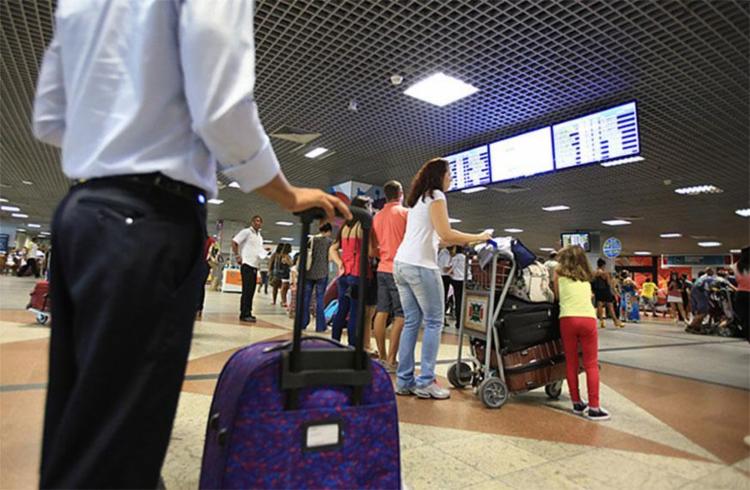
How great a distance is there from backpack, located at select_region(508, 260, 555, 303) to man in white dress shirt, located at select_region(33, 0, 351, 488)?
258 centimetres

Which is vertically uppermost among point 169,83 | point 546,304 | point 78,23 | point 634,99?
point 634,99

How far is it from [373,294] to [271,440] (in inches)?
125

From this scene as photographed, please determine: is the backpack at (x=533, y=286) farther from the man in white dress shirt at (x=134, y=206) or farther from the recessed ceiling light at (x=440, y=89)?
the recessed ceiling light at (x=440, y=89)

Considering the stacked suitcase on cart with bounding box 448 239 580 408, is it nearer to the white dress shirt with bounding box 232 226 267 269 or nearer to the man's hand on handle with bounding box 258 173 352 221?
the man's hand on handle with bounding box 258 173 352 221

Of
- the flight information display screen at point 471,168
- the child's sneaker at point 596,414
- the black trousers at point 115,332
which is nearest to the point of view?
the black trousers at point 115,332

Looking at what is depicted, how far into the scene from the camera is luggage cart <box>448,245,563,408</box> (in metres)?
2.87

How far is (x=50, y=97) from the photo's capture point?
100 cm

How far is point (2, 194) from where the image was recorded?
52.4 feet

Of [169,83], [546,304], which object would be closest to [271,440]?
[169,83]

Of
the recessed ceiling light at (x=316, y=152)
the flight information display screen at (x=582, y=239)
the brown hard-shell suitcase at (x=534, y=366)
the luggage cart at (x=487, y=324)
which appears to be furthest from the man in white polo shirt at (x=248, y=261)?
the flight information display screen at (x=582, y=239)

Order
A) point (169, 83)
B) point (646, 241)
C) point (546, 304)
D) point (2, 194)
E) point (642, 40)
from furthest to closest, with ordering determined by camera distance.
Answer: point (646, 241)
point (2, 194)
point (642, 40)
point (546, 304)
point (169, 83)

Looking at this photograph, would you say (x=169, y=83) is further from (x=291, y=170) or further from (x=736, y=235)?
(x=736, y=235)

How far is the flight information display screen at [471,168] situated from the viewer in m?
6.71

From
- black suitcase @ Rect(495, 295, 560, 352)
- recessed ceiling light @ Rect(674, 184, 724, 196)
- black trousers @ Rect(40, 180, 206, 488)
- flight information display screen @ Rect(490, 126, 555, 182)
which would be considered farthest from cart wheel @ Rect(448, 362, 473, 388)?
recessed ceiling light @ Rect(674, 184, 724, 196)
